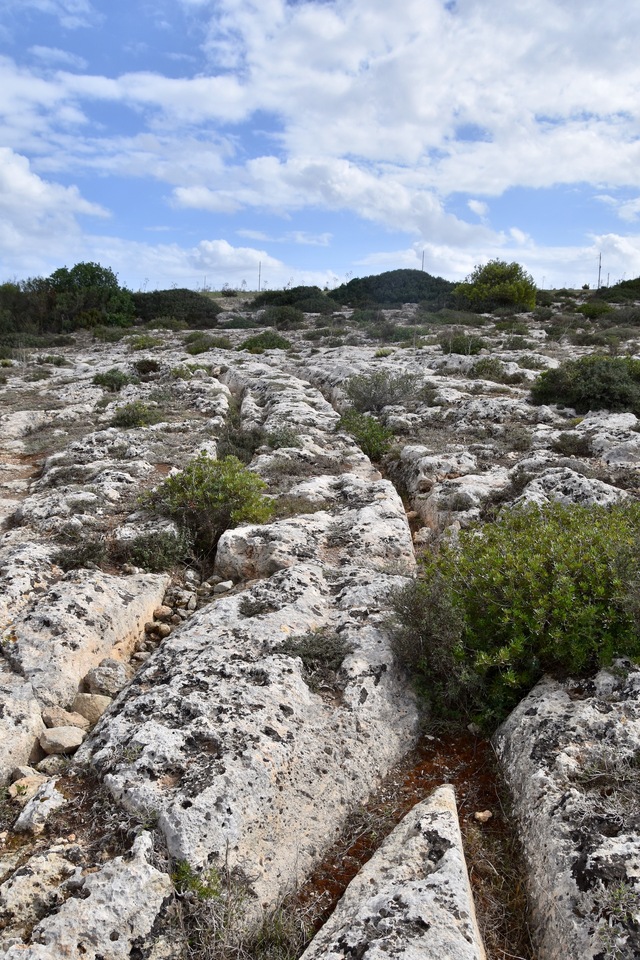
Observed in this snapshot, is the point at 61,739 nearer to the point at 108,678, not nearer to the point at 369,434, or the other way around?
the point at 108,678

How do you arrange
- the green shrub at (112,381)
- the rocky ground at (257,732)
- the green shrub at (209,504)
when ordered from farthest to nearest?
the green shrub at (112,381) → the green shrub at (209,504) → the rocky ground at (257,732)

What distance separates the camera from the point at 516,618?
13.2 feet

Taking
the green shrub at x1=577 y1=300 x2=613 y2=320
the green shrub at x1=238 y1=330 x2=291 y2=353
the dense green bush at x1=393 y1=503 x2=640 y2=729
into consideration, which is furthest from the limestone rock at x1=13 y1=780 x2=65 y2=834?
the green shrub at x1=577 y1=300 x2=613 y2=320

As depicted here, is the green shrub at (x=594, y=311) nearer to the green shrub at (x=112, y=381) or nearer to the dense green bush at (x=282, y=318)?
the dense green bush at (x=282, y=318)

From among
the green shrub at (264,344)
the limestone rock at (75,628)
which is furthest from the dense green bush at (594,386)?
the green shrub at (264,344)

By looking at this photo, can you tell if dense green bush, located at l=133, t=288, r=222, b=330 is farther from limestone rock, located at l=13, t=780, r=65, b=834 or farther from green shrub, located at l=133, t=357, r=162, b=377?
limestone rock, located at l=13, t=780, r=65, b=834

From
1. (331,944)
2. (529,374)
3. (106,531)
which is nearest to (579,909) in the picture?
(331,944)

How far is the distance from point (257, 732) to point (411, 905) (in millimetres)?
1272

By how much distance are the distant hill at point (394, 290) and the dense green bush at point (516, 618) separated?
33.8 m

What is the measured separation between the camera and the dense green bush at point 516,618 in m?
3.82

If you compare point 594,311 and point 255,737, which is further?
point 594,311

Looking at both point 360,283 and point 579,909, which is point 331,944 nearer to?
point 579,909

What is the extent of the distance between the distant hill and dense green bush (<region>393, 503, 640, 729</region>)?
1331 inches

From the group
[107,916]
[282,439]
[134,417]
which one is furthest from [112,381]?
[107,916]
